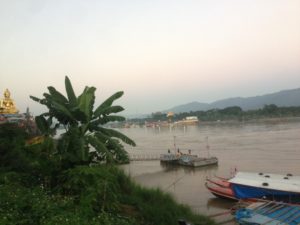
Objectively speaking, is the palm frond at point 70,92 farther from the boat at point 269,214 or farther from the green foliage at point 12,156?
the boat at point 269,214

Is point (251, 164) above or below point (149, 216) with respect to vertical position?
below

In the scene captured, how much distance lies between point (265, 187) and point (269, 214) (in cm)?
338

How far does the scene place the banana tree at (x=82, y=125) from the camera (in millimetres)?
9578

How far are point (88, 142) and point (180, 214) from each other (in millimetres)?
3419

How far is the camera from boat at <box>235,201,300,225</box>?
482 inches

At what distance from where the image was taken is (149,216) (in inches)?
317

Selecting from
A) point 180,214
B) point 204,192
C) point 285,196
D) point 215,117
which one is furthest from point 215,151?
point 215,117

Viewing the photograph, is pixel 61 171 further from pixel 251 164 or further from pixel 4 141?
pixel 251 164

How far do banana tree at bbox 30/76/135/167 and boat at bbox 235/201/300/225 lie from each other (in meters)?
5.95

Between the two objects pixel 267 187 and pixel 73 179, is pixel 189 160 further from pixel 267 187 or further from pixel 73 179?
pixel 73 179

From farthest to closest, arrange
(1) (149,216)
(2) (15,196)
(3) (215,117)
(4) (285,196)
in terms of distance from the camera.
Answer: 1. (3) (215,117)
2. (4) (285,196)
3. (1) (149,216)
4. (2) (15,196)

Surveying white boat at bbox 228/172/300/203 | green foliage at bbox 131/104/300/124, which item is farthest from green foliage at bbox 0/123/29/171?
green foliage at bbox 131/104/300/124

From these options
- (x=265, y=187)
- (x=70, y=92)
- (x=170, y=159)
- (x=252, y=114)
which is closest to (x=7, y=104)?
(x=70, y=92)

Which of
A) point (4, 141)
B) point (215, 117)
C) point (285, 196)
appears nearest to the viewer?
point (4, 141)
